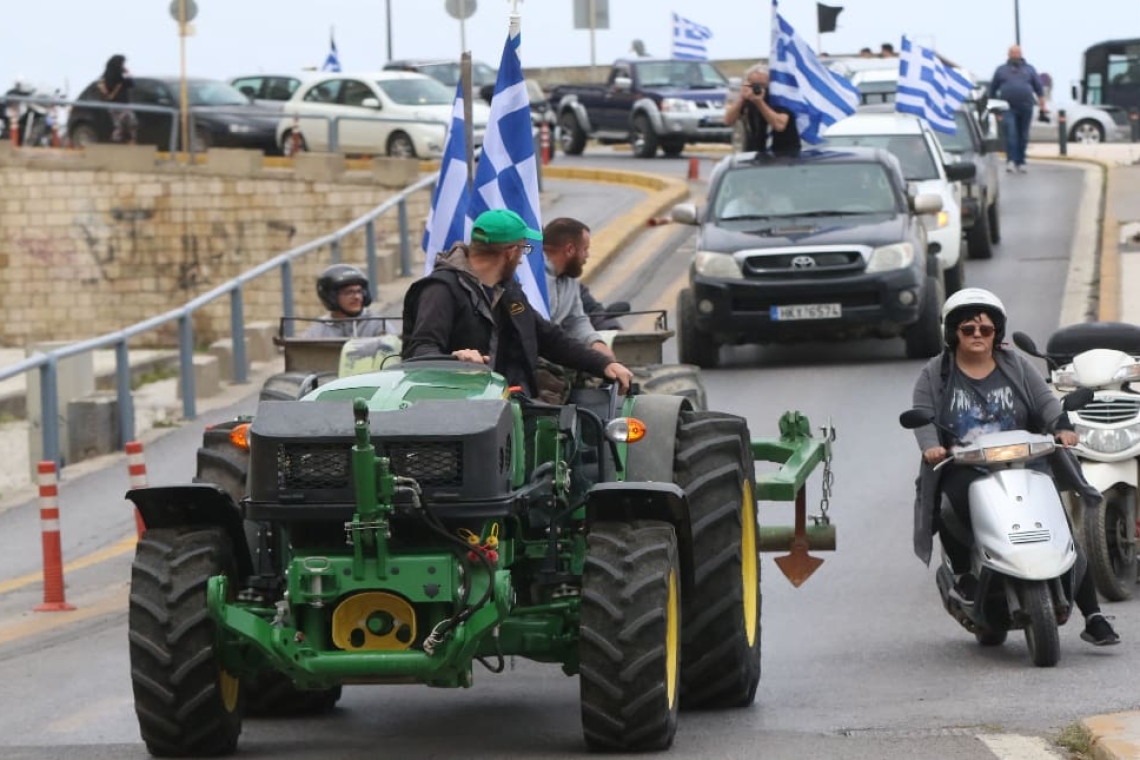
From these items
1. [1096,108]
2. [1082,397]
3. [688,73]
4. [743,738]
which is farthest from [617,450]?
[1096,108]

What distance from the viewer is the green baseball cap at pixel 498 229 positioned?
9289 mm

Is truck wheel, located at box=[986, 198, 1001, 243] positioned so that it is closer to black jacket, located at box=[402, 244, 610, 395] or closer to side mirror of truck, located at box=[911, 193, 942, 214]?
side mirror of truck, located at box=[911, 193, 942, 214]

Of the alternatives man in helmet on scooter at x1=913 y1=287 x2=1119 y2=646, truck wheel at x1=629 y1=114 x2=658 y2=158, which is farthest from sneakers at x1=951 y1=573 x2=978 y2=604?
truck wheel at x1=629 y1=114 x2=658 y2=158

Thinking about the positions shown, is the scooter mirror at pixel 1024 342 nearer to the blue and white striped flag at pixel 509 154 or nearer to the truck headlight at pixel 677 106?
the blue and white striped flag at pixel 509 154

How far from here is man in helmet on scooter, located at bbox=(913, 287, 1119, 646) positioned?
35.7 ft

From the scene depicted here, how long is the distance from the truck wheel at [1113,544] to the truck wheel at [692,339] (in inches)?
350

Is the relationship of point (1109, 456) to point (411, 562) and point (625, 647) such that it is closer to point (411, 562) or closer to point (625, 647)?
point (625, 647)

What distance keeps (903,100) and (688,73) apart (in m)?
18.5

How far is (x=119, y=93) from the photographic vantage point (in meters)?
43.2

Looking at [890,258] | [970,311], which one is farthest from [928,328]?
[970,311]

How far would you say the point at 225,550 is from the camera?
8.51m

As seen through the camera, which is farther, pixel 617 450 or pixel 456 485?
pixel 617 450

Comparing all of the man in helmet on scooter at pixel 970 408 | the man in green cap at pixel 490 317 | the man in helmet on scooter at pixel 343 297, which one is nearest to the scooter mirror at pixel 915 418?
the man in helmet on scooter at pixel 970 408

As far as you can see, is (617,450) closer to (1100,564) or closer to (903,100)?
(1100,564)
